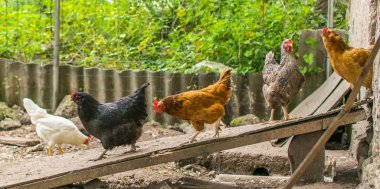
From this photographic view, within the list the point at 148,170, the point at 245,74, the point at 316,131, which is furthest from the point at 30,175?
the point at 245,74

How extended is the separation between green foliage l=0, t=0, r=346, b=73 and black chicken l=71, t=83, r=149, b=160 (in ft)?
12.6

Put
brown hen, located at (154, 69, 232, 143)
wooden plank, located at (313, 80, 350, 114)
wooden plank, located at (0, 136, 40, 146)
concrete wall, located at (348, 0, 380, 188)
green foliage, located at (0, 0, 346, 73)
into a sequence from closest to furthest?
concrete wall, located at (348, 0, 380, 188) → brown hen, located at (154, 69, 232, 143) → wooden plank, located at (313, 80, 350, 114) → wooden plank, located at (0, 136, 40, 146) → green foliage, located at (0, 0, 346, 73)

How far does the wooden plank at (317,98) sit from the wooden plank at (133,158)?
1.78 metres

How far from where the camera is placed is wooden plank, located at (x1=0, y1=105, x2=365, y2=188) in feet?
18.4

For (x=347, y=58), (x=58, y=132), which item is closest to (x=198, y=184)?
(x=347, y=58)

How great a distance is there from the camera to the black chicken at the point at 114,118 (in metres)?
6.08

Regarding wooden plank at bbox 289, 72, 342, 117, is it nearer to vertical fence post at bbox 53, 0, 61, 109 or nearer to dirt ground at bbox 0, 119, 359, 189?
dirt ground at bbox 0, 119, 359, 189

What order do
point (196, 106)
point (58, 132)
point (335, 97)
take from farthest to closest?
1. point (58, 132)
2. point (335, 97)
3. point (196, 106)

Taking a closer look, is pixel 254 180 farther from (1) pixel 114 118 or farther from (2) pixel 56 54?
(2) pixel 56 54

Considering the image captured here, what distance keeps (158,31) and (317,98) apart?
3543 mm

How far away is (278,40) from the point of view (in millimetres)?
→ 9930

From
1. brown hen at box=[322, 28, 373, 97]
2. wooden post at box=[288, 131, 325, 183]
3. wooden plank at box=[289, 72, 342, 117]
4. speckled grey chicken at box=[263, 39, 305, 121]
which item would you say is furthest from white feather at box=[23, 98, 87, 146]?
brown hen at box=[322, 28, 373, 97]

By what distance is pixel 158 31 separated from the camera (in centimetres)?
1105

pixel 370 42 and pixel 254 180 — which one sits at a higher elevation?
pixel 370 42
